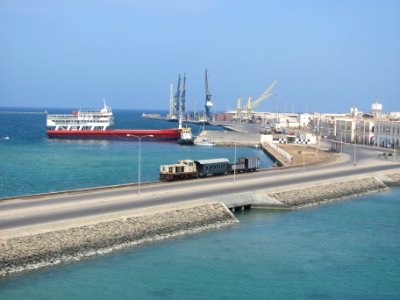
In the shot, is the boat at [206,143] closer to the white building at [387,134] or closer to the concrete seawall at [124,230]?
the white building at [387,134]

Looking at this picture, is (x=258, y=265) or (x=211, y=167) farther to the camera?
(x=211, y=167)

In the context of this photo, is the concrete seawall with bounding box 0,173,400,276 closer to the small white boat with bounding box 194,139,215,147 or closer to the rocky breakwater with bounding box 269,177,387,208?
the rocky breakwater with bounding box 269,177,387,208

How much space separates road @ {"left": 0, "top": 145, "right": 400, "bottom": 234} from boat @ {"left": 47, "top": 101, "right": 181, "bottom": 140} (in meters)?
70.2

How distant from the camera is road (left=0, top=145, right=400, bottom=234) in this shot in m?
33.7

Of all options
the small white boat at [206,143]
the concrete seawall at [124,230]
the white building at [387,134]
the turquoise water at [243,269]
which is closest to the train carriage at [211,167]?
the concrete seawall at [124,230]

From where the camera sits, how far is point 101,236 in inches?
1232

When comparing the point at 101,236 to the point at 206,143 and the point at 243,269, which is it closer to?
the point at 243,269

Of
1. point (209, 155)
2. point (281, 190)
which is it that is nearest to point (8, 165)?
point (209, 155)

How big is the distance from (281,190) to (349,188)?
369 inches

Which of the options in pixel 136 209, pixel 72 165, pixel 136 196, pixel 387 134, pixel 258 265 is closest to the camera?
pixel 258 265

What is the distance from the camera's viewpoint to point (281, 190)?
47812 millimetres

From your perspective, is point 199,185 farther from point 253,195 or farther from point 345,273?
point 345,273

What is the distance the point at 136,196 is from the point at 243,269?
1382cm

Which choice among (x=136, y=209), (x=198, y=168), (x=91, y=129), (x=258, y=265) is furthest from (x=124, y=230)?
(x=91, y=129)
